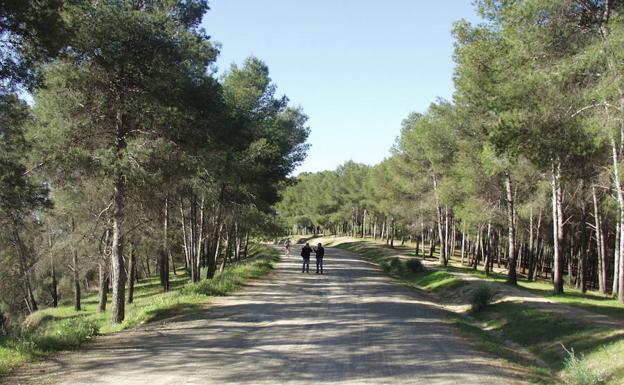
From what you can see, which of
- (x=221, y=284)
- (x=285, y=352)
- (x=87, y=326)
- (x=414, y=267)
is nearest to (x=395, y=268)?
(x=414, y=267)

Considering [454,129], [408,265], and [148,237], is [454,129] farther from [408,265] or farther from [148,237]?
[148,237]

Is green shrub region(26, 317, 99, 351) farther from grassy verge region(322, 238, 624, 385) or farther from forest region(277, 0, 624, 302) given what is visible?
forest region(277, 0, 624, 302)

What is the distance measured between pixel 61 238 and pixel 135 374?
1180 inches

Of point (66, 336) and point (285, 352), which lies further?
Result: point (66, 336)

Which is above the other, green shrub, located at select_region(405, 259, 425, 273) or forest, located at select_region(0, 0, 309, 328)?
forest, located at select_region(0, 0, 309, 328)

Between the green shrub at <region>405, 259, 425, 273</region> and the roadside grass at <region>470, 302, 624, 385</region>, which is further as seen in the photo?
the green shrub at <region>405, 259, 425, 273</region>

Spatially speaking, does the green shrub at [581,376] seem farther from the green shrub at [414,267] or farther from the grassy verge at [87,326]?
the green shrub at [414,267]

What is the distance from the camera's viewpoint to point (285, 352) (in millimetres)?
10250

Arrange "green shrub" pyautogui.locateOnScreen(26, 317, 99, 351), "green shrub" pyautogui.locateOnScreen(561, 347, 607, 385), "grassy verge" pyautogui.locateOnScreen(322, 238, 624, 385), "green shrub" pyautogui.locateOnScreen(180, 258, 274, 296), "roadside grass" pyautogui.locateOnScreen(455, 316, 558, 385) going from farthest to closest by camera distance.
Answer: "green shrub" pyautogui.locateOnScreen(180, 258, 274, 296), "green shrub" pyautogui.locateOnScreen(26, 317, 99, 351), "grassy verge" pyautogui.locateOnScreen(322, 238, 624, 385), "roadside grass" pyautogui.locateOnScreen(455, 316, 558, 385), "green shrub" pyautogui.locateOnScreen(561, 347, 607, 385)

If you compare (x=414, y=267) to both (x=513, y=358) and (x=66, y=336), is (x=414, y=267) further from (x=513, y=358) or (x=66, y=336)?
(x=66, y=336)

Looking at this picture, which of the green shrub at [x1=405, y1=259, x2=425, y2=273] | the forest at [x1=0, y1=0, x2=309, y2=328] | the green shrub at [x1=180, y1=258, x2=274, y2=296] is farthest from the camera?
the green shrub at [x1=405, y1=259, x2=425, y2=273]

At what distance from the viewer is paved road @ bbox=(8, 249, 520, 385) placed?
8.39 metres

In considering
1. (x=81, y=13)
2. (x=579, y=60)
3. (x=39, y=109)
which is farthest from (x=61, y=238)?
(x=579, y=60)

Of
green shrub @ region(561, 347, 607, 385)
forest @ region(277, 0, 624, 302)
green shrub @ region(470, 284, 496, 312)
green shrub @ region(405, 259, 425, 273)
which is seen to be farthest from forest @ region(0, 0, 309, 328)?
green shrub @ region(405, 259, 425, 273)
